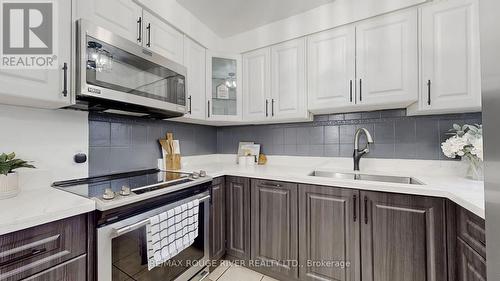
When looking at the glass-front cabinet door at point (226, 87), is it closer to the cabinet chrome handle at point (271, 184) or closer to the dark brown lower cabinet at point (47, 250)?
the cabinet chrome handle at point (271, 184)

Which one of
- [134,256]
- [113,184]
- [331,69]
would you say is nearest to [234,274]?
[134,256]

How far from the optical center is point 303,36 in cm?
185

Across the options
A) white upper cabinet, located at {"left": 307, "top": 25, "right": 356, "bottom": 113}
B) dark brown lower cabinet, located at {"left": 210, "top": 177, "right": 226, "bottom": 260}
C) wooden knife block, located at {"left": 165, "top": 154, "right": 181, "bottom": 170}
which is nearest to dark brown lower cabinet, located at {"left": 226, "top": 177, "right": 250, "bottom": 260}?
dark brown lower cabinet, located at {"left": 210, "top": 177, "right": 226, "bottom": 260}

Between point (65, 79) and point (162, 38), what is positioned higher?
point (162, 38)

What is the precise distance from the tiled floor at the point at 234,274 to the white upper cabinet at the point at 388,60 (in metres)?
1.63

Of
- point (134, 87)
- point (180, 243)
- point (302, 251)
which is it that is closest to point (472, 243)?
point (302, 251)

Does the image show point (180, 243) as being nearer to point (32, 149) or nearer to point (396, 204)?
point (32, 149)

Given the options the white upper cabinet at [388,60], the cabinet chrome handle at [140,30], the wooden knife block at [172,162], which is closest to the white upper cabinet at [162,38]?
the cabinet chrome handle at [140,30]

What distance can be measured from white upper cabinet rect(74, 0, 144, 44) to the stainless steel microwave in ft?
0.38

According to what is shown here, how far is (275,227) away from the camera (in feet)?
5.29

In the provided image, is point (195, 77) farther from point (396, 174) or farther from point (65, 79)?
point (396, 174)

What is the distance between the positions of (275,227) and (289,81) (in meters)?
1.29

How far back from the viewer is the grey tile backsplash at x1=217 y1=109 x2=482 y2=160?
5.31 ft

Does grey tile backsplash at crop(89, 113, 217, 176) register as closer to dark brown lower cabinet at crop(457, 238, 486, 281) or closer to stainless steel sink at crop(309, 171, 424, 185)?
stainless steel sink at crop(309, 171, 424, 185)
